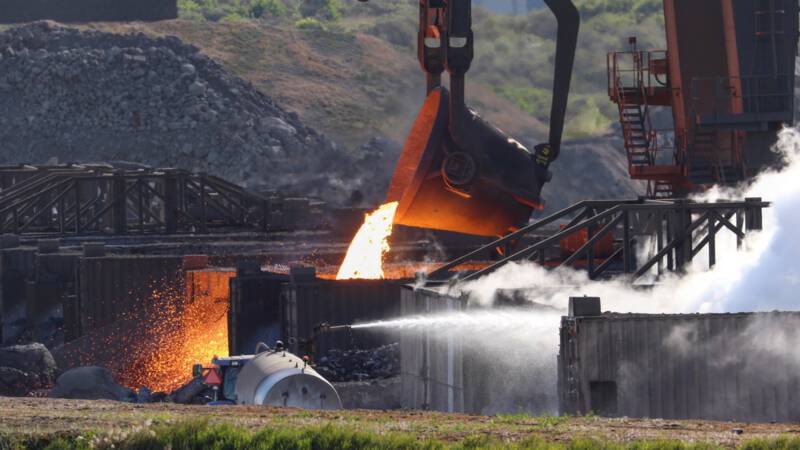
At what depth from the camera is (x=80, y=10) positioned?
12800 centimetres

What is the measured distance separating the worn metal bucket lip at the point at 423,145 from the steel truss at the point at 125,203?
2157 cm

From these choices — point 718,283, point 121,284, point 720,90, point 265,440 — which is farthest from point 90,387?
point 720,90

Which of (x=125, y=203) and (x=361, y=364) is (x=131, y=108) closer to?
(x=125, y=203)

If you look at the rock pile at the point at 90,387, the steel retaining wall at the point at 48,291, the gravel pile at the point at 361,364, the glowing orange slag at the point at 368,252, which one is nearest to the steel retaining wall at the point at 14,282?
the steel retaining wall at the point at 48,291

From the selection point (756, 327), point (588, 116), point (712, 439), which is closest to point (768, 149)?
point (756, 327)

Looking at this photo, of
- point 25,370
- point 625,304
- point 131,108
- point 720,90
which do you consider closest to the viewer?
A: point 625,304

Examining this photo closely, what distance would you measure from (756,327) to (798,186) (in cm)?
973

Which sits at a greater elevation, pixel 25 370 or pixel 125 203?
pixel 125 203

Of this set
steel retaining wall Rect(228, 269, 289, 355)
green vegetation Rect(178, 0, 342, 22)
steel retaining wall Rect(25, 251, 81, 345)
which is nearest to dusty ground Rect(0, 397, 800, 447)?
steel retaining wall Rect(228, 269, 289, 355)

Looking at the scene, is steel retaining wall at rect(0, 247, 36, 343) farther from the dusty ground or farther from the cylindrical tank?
the dusty ground

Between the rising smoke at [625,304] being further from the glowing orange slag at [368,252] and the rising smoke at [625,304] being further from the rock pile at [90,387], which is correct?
the glowing orange slag at [368,252]

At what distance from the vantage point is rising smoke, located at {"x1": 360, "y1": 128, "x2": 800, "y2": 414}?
31.6 metres

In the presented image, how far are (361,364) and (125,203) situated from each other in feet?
98.7

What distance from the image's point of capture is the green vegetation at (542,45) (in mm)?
103062
